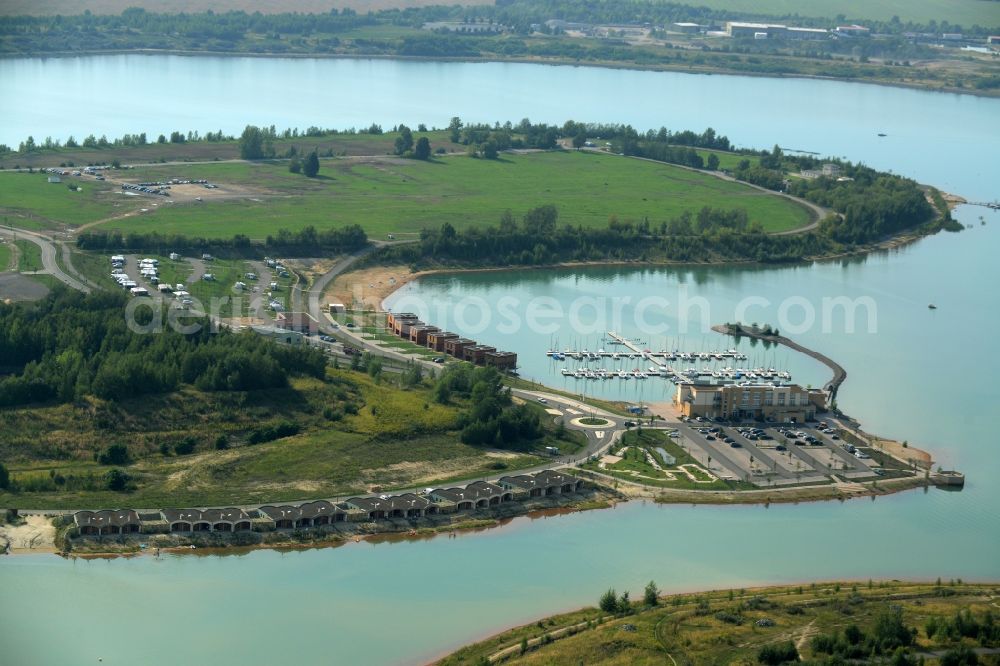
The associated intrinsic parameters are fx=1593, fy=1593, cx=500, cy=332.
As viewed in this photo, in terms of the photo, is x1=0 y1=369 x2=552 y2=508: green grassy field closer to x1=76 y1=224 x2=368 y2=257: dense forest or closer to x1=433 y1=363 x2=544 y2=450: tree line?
x1=433 y1=363 x2=544 y2=450: tree line

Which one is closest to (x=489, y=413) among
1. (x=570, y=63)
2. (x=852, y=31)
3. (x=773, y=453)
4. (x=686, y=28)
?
(x=773, y=453)

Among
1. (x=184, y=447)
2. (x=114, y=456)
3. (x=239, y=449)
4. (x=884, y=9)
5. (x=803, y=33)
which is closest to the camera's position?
(x=114, y=456)

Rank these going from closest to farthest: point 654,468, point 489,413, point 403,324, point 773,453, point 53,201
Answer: point 654,468 → point 489,413 → point 773,453 → point 403,324 → point 53,201

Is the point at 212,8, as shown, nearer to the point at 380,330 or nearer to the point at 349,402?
the point at 380,330

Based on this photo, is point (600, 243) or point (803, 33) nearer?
point (600, 243)

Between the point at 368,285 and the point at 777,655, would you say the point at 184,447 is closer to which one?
the point at 777,655

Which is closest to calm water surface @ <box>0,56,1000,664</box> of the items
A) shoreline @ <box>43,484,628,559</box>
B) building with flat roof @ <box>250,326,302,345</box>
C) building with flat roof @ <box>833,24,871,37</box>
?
shoreline @ <box>43,484,628,559</box>
